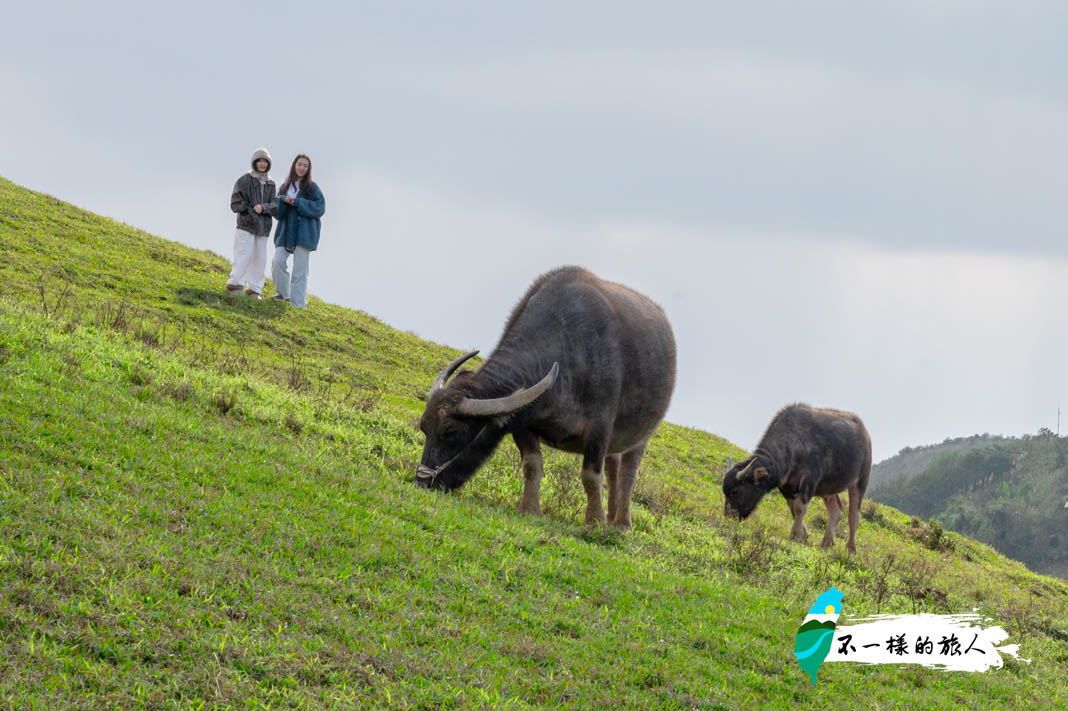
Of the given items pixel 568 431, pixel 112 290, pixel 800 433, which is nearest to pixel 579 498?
pixel 568 431

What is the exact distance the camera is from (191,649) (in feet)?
20.2

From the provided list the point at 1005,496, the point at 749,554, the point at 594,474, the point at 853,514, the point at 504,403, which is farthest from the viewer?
the point at 1005,496

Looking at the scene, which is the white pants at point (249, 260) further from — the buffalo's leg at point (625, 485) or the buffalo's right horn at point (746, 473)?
the buffalo's leg at point (625, 485)

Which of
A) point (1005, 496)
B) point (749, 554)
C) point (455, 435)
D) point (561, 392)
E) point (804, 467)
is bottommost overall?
point (749, 554)

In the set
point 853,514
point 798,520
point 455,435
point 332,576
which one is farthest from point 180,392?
point 853,514

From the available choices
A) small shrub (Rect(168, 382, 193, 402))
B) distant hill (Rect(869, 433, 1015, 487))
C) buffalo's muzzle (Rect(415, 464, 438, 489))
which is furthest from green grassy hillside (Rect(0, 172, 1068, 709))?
distant hill (Rect(869, 433, 1015, 487))

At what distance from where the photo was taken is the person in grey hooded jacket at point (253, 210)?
20656 millimetres

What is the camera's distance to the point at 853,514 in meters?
18.2

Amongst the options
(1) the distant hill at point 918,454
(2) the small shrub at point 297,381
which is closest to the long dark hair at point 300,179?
(2) the small shrub at point 297,381

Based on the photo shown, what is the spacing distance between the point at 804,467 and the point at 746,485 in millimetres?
1121

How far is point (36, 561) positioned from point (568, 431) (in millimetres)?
5897

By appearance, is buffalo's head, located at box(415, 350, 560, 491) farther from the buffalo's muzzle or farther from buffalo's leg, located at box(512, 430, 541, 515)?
buffalo's leg, located at box(512, 430, 541, 515)

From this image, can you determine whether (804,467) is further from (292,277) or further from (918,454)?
(918,454)

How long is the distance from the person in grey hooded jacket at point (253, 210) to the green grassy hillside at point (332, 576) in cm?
570
